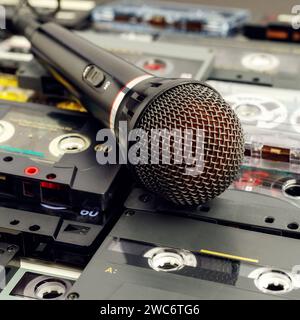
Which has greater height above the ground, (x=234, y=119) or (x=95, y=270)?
(x=234, y=119)

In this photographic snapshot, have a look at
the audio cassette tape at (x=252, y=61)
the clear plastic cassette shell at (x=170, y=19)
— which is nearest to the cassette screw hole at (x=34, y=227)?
the audio cassette tape at (x=252, y=61)

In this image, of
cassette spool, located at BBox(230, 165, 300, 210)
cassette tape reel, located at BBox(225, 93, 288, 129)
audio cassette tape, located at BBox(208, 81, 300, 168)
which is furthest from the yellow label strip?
cassette tape reel, located at BBox(225, 93, 288, 129)

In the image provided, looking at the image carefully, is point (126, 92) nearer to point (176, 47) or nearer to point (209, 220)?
point (209, 220)

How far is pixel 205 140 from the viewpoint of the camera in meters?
1.69

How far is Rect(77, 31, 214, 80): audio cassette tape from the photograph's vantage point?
2418mm

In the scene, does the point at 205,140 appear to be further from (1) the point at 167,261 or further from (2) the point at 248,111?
(2) the point at 248,111

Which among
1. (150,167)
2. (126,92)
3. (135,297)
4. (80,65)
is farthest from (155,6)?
(135,297)

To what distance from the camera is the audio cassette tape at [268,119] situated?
208cm

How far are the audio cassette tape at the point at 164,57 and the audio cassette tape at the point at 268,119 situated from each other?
95 mm

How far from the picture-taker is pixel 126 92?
1920mm

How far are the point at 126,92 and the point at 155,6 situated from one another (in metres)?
1.30

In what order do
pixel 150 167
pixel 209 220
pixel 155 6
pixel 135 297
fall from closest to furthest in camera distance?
pixel 135 297 → pixel 150 167 → pixel 209 220 → pixel 155 6

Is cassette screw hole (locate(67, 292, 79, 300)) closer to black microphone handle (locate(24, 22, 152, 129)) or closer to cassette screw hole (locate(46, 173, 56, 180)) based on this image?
cassette screw hole (locate(46, 173, 56, 180))

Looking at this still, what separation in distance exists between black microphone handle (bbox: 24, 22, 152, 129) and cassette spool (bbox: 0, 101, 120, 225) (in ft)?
0.32
